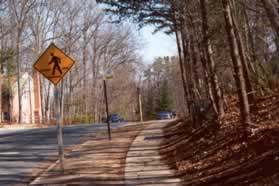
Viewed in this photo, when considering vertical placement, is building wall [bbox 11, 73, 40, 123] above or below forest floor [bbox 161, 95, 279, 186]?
above

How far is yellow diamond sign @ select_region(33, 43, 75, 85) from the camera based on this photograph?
13.1 m

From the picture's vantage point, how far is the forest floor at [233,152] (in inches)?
343

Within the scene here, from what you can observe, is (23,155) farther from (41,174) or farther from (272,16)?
(272,16)

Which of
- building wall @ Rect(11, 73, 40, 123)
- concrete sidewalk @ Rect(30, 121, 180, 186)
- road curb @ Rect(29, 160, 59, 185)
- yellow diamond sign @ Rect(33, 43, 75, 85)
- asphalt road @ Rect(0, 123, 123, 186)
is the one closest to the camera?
concrete sidewalk @ Rect(30, 121, 180, 186)

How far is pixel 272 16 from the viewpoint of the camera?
8625 millimetres

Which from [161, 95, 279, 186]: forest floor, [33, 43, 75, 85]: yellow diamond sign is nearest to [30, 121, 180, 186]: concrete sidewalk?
[161, 95, 279, 186]: forest floor

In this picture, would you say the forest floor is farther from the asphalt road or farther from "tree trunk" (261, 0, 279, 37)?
the asphalt road

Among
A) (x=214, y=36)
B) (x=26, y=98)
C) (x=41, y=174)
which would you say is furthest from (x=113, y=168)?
(x=26, y=98)

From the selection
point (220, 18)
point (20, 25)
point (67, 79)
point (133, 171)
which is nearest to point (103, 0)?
point (220, 18)

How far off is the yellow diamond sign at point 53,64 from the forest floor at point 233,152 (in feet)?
11.6

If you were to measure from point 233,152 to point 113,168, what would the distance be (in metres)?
3.60

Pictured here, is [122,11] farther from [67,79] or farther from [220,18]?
[67,79]

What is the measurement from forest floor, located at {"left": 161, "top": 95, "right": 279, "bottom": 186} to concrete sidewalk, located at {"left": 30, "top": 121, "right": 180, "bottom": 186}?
46 cm

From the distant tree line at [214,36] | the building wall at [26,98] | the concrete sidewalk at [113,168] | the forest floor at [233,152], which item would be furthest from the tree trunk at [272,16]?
the building wall at [26,98]
